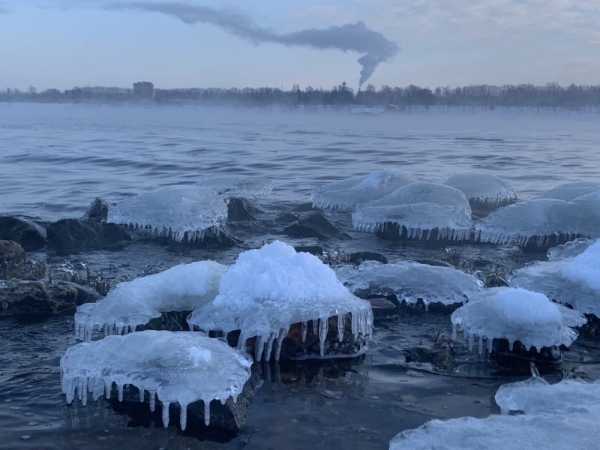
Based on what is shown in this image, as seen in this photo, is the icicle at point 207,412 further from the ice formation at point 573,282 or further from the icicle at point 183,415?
the ice formation at point 573,282

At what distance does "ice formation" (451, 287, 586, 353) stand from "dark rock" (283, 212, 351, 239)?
6.12m

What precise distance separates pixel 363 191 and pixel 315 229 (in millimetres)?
3636

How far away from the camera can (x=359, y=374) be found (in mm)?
5922

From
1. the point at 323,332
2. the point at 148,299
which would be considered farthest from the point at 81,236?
the point at 323,332

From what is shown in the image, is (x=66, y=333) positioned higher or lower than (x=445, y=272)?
lower

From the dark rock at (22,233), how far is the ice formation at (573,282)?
25.1 ft

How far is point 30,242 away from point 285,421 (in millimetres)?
7610

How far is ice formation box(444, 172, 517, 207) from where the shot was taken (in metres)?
15.9

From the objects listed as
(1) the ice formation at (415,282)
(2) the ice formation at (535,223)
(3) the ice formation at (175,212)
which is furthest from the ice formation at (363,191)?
(1) the ice formation at (415,282)

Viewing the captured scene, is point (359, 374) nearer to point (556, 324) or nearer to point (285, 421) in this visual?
point (285, 421)

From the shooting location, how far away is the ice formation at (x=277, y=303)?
19.4 ft

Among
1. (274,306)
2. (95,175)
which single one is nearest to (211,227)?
(274,306)

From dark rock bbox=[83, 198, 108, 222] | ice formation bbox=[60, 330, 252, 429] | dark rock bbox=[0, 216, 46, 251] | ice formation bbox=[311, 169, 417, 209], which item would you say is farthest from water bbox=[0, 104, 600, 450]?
dark rock bbox=[83, 198, 108, 222]

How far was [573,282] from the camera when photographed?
25.2ft
